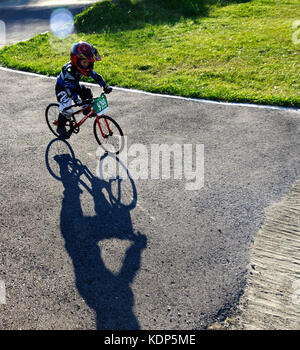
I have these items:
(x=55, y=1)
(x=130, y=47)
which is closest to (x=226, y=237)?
(x=130, y=47)

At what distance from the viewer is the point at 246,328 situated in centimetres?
392

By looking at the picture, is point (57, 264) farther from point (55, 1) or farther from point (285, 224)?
point (55, 1)

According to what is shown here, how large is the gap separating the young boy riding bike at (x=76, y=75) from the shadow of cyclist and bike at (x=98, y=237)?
1.19m

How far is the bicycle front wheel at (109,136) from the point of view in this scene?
713 cm

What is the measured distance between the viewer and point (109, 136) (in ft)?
24.5

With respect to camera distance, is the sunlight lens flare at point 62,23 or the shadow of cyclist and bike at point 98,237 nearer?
the shadow of cyclist and bike at point 98,237

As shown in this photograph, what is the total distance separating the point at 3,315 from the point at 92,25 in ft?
46.2

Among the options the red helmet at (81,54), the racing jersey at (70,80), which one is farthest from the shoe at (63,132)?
the red helmet at (81,54)

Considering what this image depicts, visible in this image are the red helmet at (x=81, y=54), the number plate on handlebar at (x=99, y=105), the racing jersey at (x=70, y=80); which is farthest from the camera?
the racing jersey at (x=70, y=80)

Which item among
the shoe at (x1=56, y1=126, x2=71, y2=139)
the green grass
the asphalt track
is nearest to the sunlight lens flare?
the green grass

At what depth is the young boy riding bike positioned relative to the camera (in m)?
6.20

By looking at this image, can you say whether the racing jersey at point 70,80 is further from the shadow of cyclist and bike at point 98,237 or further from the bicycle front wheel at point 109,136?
the shadow of cyclist and bike at point 98,237

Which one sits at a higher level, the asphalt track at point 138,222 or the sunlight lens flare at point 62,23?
the sunlight lens flare at point 62,23

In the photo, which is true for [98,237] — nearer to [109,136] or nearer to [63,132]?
[109,136]
